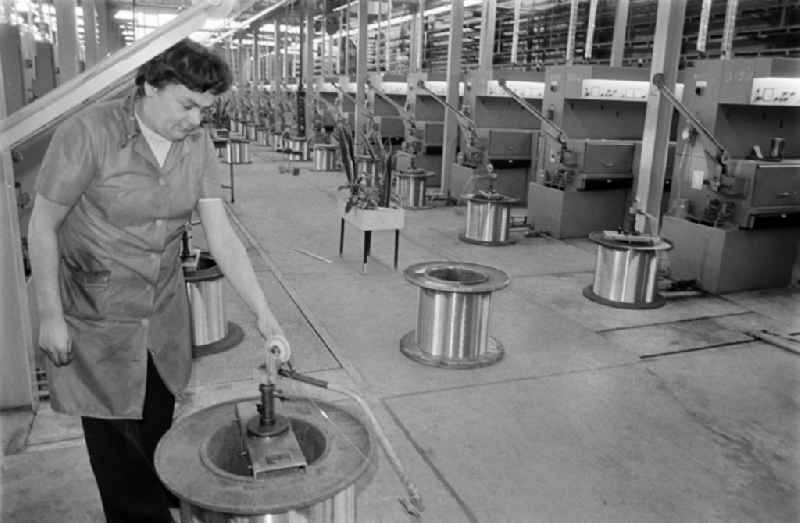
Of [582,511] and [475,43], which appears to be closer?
[582,511]

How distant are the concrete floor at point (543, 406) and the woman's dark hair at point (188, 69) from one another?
1.35 metres

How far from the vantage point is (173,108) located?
5.18ft

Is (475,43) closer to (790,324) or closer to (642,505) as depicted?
(790,324)

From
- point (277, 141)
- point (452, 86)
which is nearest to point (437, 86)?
point (452, 86)

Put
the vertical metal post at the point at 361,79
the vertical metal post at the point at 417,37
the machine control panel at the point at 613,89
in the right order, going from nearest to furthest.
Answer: the machine control panel at the point at 613,89, the vertical metal post at the point at 361,79, the vertical metal post at the point at 417,37

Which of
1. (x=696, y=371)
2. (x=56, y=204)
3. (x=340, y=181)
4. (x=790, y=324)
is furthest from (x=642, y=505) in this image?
(x=340, y=181)

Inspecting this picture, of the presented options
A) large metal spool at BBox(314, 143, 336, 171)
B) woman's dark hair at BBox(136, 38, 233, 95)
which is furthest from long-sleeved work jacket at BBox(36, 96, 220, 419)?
large metal spool at BBox(314, 143, 336, 171)

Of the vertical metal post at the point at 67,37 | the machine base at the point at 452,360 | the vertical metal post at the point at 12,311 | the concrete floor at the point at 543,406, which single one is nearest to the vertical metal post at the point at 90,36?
the vertical metal post at the point at 67,37

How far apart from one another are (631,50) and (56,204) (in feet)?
27.7

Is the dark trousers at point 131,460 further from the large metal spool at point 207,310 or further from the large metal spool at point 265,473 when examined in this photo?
the large metal spool at point 207,310

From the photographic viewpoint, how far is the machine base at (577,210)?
6750 millimetres

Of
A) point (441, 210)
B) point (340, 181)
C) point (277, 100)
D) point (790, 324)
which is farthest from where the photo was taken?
point (277, 100)

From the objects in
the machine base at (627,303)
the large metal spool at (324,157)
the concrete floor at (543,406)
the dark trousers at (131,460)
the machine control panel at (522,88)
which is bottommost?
the concrete floor at (543,406)

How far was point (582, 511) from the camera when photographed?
2346 mm
